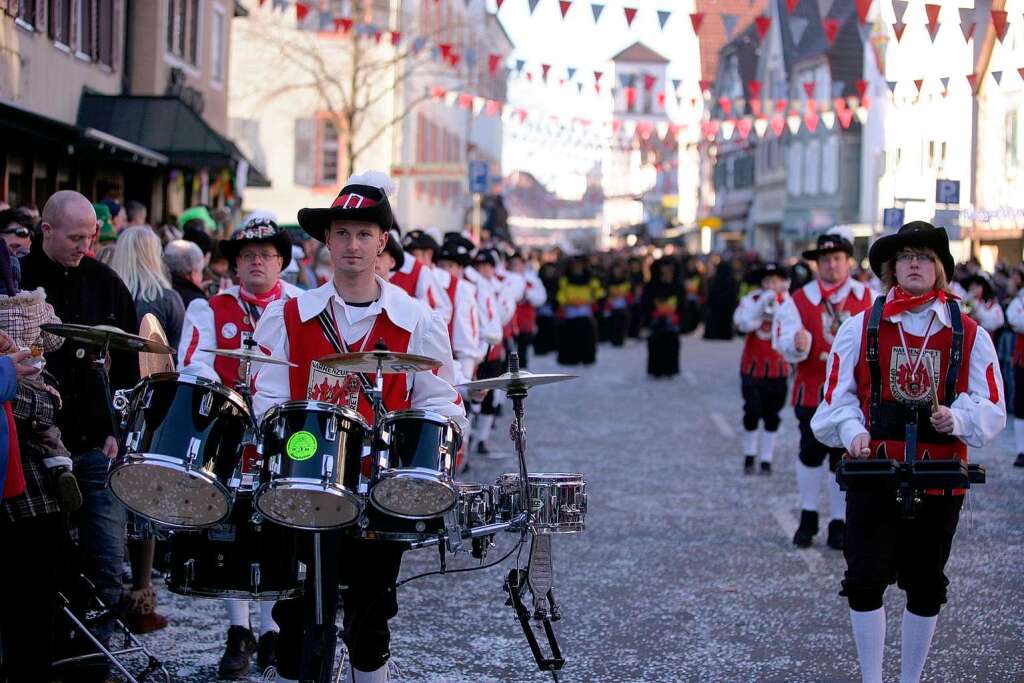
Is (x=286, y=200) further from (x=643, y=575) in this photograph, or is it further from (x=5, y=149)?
(x=643, y=575)

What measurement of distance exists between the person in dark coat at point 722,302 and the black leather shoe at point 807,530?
73.2 feet

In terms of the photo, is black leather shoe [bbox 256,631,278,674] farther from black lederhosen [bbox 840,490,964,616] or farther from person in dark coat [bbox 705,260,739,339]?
person in dark coat [bbox 705,260,739,339]

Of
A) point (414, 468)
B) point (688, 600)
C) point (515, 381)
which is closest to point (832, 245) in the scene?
point (688, 600)

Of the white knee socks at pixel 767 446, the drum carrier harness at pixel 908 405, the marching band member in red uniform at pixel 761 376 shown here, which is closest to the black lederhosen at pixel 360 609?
the drum carrier harness at pixel 908 405

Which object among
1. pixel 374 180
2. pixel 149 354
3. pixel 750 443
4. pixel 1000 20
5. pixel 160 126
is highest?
pixel 1000 20

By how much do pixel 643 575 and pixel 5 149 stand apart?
10274mm

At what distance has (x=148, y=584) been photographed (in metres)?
7.23

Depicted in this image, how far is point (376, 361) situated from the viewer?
4.30 m

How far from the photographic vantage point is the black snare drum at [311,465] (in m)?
4.20

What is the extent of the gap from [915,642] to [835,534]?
3.64 meters

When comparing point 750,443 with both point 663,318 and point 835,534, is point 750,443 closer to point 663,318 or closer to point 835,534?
point 835,534

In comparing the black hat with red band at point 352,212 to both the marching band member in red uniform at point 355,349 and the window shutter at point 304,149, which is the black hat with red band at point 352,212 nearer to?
the marching band member in red uniform at point 355,349

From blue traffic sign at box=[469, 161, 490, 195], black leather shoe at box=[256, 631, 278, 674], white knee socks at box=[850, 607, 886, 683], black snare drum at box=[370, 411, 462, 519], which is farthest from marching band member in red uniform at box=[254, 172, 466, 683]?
blue traffic sign at box=[469, 161, 490, 195]

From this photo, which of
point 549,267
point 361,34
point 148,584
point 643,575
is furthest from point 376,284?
point 361,34
